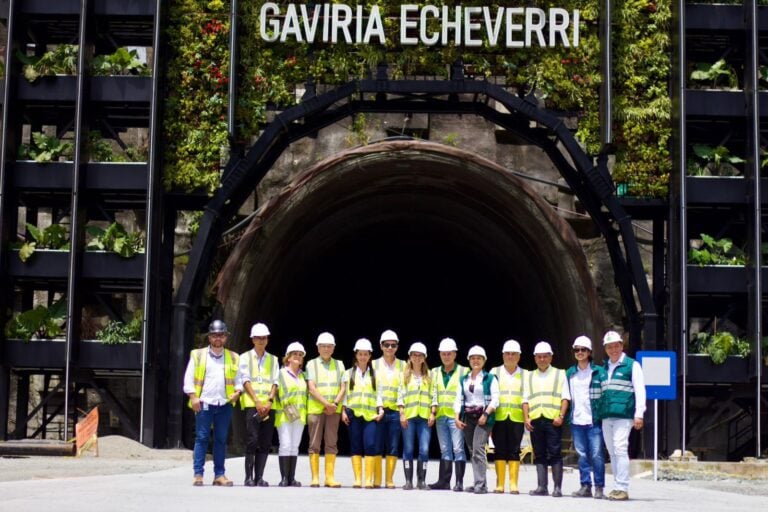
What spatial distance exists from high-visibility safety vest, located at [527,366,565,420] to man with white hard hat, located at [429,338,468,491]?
968mm

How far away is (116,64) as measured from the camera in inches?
1198

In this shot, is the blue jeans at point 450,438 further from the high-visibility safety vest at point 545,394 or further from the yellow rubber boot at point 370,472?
the high-visibility safety vest at point 545,394

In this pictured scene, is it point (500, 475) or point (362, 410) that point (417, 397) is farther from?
point (500, 475)

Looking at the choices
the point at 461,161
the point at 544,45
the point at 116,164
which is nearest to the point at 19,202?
the point at 116,164

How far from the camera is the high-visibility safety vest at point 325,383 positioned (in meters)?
20.1

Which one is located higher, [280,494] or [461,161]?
[461,161]

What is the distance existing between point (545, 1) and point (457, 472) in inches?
555

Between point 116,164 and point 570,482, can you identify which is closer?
point 570,482

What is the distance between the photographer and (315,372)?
20.1 metres

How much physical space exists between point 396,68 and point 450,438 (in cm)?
1258

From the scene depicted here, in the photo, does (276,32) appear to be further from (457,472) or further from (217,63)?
(457,472)

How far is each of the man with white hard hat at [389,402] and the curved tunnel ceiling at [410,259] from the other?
966 centimetres

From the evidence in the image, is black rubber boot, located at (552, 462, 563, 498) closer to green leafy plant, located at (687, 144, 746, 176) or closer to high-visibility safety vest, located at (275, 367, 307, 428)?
high-visibility safety vest, located at (275, 367, 307, 428)

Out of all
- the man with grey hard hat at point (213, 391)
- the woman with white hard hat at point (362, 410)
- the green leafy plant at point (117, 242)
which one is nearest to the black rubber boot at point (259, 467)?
the man with grey hard hat at point (213, 391)
